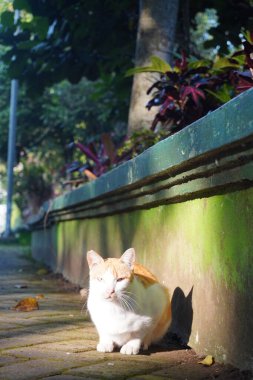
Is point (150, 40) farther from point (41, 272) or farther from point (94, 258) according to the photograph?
point (94, 258)

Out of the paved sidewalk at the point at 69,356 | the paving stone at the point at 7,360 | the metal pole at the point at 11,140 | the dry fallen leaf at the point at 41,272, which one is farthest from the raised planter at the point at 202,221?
the metal pole at the point at 11,140

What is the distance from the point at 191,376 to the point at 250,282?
0.45 metres

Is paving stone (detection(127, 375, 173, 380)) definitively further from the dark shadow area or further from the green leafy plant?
the green leafy plant

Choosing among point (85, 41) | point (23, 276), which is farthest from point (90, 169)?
point (85, 41)

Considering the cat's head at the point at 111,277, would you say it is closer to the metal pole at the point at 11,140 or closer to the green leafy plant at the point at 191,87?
the green leafy plant at the point at 191,87

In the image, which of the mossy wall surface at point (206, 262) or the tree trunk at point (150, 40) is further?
the tree trunk at point (150, 40)

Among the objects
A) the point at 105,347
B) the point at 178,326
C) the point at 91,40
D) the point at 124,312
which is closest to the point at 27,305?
the point at 178,326

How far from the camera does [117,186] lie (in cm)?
406

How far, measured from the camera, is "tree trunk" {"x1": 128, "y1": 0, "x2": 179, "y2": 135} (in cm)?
633

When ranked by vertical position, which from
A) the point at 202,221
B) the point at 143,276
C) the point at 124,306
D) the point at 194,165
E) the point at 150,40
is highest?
the point at 150,40

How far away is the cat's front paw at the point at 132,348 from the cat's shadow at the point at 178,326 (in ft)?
0.19

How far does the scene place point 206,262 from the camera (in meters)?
2.71

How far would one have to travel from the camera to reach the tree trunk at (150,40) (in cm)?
633

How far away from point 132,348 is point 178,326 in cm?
50
